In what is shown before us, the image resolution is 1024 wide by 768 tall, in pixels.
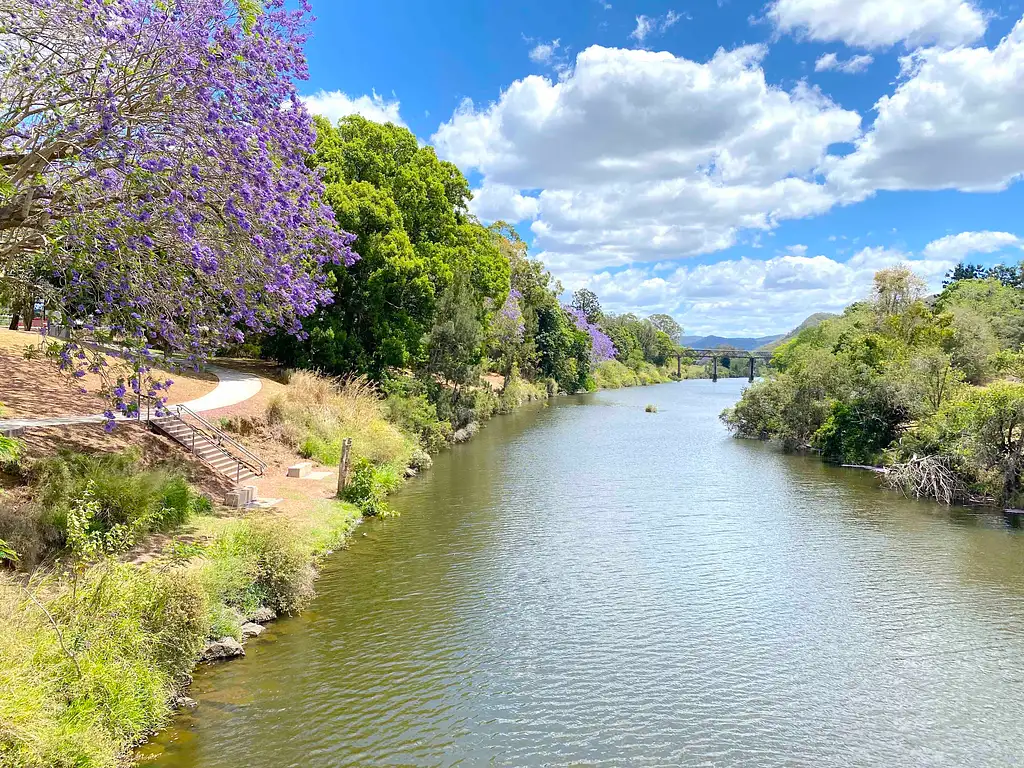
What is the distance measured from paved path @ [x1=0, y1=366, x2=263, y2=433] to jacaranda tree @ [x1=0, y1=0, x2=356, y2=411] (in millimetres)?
3975

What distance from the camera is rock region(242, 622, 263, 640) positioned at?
10547 millimetres

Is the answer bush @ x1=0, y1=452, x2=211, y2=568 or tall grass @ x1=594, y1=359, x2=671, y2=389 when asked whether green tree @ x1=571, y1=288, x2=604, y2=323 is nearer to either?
tall grass @ x1=594, y1=359, x2=671, y2=389

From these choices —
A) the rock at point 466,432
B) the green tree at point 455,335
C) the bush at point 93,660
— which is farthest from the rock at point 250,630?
the green tree at point 455,335

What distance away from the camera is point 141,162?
1020 cm

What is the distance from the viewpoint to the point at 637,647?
10992 mm

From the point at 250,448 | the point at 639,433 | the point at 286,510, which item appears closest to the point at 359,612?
the point at 286,510

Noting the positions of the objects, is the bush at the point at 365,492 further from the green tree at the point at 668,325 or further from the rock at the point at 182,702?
the green tree at the point at 668,325

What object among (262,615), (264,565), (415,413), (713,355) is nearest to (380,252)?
(415,413)

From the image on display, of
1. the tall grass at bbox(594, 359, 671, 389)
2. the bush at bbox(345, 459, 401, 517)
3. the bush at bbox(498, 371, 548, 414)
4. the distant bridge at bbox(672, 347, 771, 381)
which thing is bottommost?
the bush at bbox(345, 459, 401, 517)

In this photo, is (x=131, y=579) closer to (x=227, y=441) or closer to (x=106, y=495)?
(x=106, y=495)

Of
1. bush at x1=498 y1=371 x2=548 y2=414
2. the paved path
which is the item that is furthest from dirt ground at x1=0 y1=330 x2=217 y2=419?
bush at x1=498 y1=371 x2=548 y2=414

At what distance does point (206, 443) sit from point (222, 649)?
8895mm

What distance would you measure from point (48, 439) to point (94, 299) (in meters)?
4.52

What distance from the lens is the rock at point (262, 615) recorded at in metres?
11.0
